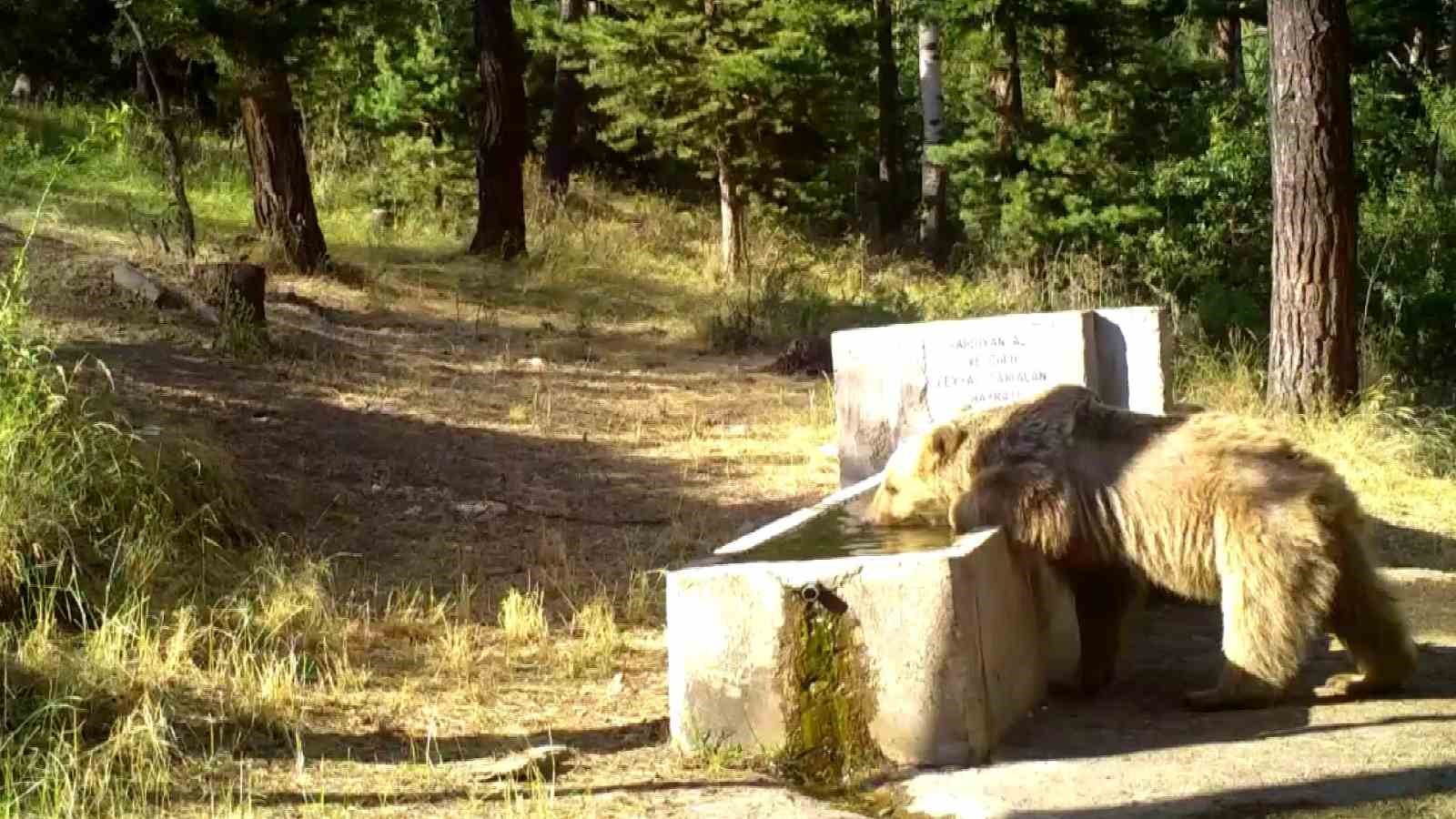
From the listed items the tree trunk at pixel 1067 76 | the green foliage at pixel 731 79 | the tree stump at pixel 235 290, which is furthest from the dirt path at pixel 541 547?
the tree trunk at pixel 1067 76

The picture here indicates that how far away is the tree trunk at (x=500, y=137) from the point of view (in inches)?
770

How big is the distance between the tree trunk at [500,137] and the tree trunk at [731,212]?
8.58 feet

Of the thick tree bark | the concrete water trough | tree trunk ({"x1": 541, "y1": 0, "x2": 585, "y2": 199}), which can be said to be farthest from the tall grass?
tree trunk ({"x1": 541, "y1": 0, "x2": 585, "y2": 199})

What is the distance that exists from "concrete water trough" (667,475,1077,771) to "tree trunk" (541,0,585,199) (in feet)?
64.4

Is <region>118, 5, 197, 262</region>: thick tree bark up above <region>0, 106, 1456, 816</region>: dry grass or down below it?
above

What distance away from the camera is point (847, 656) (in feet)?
19.7

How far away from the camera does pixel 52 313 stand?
12.0 m

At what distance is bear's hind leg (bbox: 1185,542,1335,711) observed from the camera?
6.29m

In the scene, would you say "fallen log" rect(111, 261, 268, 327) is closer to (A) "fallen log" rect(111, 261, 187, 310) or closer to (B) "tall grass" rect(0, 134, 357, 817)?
(A) "fallen log" rect(111, 261, 187, 310)

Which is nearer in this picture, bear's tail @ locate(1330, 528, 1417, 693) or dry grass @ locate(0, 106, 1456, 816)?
dry grass @ locate(0, 106, 1456, 816)

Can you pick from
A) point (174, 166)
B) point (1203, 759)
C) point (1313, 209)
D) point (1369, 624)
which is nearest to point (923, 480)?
point (1203, 759)

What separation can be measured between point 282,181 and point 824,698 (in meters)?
11.7

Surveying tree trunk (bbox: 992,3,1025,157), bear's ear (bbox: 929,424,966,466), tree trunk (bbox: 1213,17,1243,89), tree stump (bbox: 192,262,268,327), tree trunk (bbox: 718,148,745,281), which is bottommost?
bear's ear (bbox: 929,424,966,466)

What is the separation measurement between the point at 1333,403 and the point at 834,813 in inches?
313
